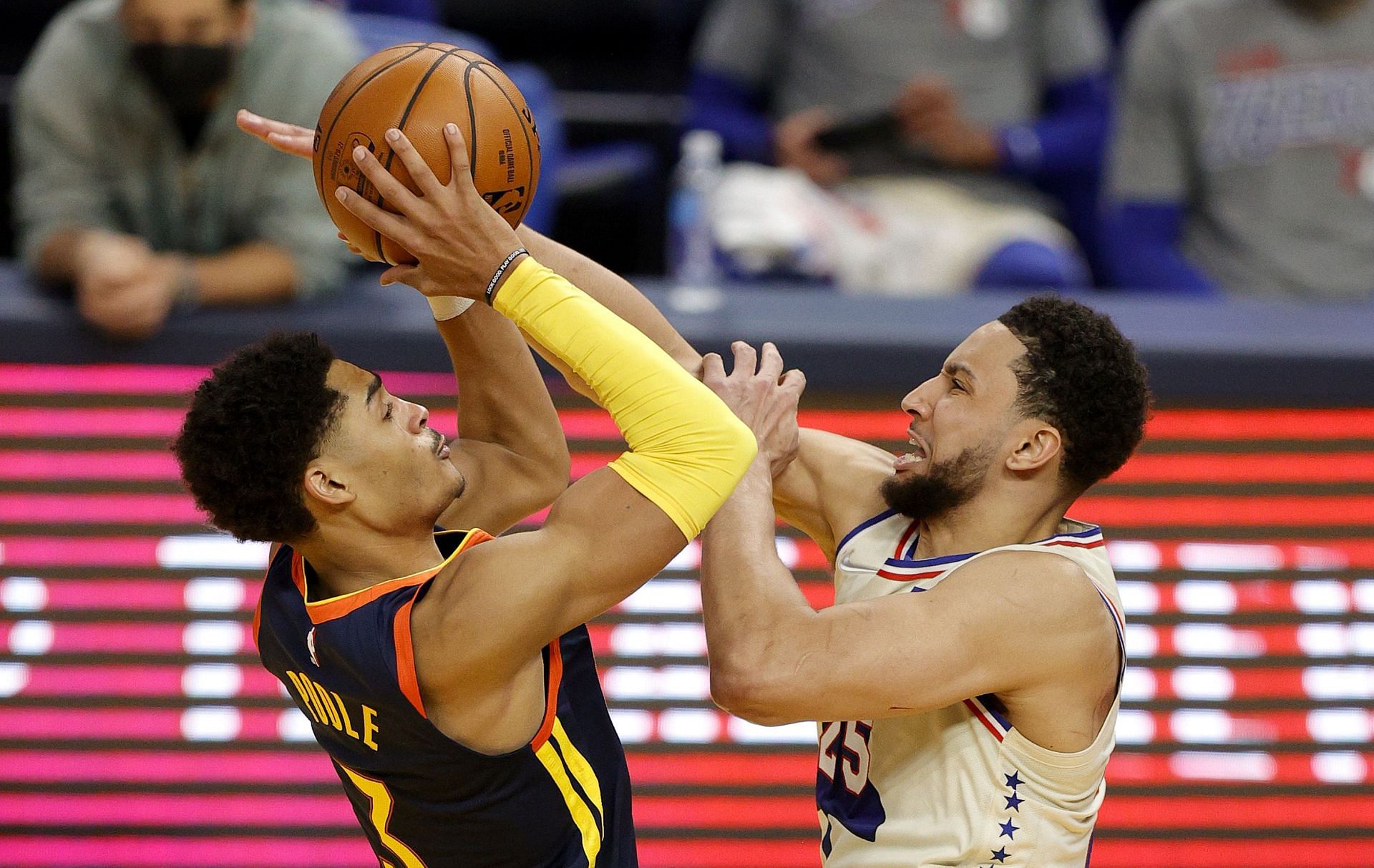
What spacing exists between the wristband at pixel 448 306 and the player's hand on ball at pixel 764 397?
41 cm

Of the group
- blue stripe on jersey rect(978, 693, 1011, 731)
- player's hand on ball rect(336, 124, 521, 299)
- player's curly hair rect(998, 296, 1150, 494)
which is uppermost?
player's hand on ball rect(336, 124, 521, 299)

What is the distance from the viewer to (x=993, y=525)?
2260 millimetres

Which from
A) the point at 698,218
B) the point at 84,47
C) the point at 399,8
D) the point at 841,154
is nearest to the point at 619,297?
the point at 698,218

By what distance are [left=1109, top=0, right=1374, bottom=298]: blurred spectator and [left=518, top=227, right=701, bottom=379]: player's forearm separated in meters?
2.59

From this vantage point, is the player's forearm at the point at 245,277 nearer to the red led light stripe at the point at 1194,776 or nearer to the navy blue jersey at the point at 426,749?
the navy blue jersey at the point at 426,749

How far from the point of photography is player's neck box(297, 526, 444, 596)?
2117 mm

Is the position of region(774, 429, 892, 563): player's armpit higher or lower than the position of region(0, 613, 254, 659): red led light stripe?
higher

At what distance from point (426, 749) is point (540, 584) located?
0.32 metres

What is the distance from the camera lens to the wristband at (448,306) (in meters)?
2.37

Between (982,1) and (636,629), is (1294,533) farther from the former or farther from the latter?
(982,1)

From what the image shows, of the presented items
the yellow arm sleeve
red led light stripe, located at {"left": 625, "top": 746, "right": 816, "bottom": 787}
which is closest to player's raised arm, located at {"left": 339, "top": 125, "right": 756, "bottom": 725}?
the yellow arm sleeve

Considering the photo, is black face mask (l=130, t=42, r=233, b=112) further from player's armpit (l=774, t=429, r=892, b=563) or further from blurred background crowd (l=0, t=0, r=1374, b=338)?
player's armpit (l=774, t=429, r=892, b=563)

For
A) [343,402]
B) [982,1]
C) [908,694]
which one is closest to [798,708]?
[908,694]

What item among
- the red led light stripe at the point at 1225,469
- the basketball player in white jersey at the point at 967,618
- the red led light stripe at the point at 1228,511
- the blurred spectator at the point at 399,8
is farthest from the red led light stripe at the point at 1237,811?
the blurred spectator at the point at 399,8
